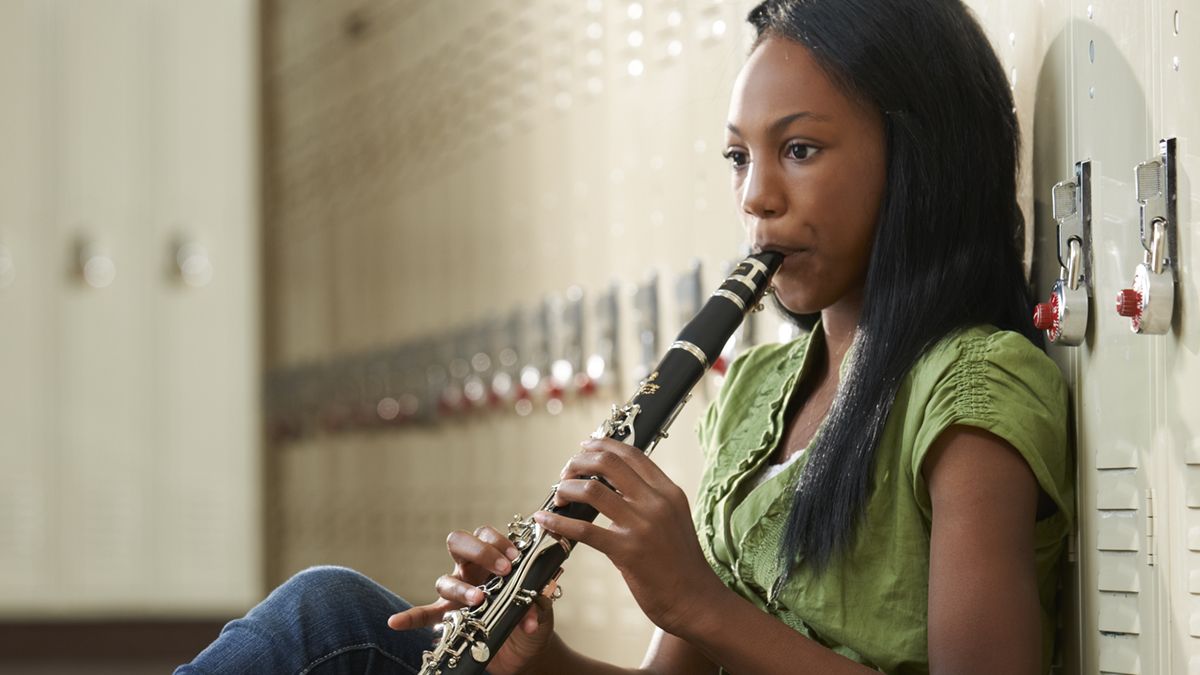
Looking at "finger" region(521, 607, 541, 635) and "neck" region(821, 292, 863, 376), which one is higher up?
"neck" region(821, 292, 863, 376)

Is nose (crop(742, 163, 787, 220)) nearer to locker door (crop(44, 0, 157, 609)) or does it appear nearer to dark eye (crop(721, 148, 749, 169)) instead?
dark eye (crop(721, 148, 749, 169))

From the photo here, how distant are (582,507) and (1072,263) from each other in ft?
1.53

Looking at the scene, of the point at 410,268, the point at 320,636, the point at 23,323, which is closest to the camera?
the point at 320,636

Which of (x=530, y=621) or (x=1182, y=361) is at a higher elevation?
(x=1182, y=361)

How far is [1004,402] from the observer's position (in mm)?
1269

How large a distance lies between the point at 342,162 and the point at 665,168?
2.25 meters

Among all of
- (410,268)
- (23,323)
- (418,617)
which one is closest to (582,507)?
(418,617)

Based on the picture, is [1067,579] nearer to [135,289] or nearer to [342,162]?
[342,162]

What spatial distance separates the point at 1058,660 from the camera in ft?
4.76

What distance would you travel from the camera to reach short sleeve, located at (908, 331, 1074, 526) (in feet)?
4.11

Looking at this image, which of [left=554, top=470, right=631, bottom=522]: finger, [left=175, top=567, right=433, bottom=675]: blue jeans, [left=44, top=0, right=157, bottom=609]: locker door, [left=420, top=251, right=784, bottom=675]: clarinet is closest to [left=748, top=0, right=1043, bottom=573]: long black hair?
[left=420, top=251, right=784, bottom=675]: clarinet

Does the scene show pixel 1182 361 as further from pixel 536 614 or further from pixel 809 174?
pixel 536 614

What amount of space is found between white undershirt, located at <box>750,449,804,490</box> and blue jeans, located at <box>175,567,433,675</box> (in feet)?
1.17

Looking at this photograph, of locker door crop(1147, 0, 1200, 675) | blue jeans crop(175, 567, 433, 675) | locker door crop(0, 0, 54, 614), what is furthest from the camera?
A: locker door crop(0, 0, 54, 614)
